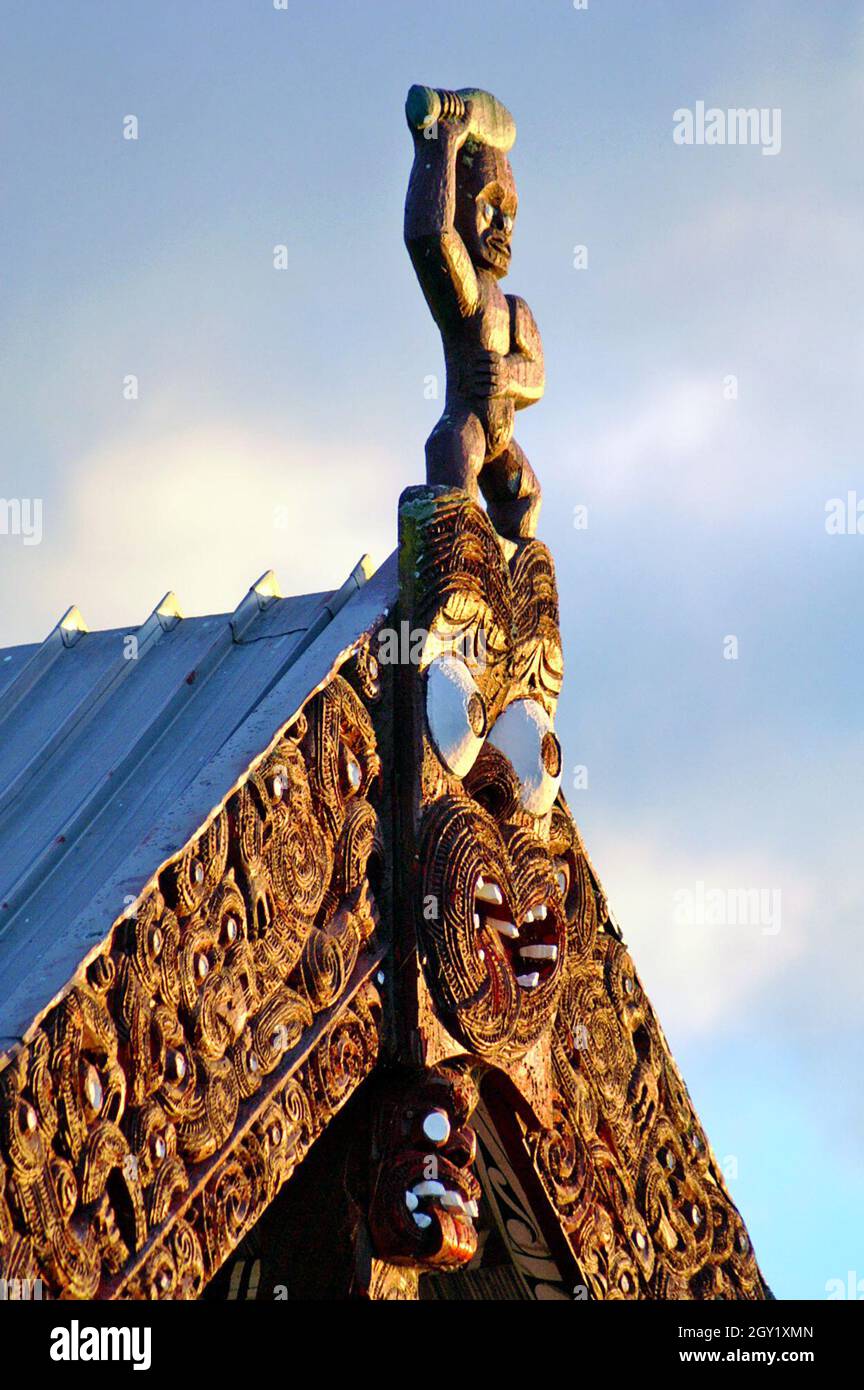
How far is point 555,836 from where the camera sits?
8289mm

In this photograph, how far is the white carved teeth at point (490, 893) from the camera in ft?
24.4

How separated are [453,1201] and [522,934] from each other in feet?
3.22

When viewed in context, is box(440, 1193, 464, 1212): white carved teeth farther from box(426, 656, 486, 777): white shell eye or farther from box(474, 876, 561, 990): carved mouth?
box(426, 656, 486, 777): white shell eye

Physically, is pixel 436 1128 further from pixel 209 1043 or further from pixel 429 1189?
pixel 209 1043

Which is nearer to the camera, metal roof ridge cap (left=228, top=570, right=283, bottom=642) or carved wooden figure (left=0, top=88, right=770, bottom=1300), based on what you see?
carved wooden figure (left=0, top=88, right=770, bottom=1300)

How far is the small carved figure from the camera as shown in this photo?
299 inches

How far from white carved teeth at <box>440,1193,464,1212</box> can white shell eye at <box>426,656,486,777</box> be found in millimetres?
1296

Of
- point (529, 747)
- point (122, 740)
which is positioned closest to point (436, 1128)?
point (529, 747)

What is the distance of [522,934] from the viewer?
771cm

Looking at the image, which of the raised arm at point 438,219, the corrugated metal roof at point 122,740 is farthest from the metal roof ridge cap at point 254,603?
the raised arm at point 438,219

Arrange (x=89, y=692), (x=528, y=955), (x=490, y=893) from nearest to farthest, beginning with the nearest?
1. (x=490, y=893)
2. (x=528, y=955)
3. (x=89, y=692)

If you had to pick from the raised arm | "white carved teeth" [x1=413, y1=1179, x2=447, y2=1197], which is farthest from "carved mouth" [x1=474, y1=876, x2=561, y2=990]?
the raised arm

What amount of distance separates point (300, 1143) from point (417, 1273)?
0.97m
